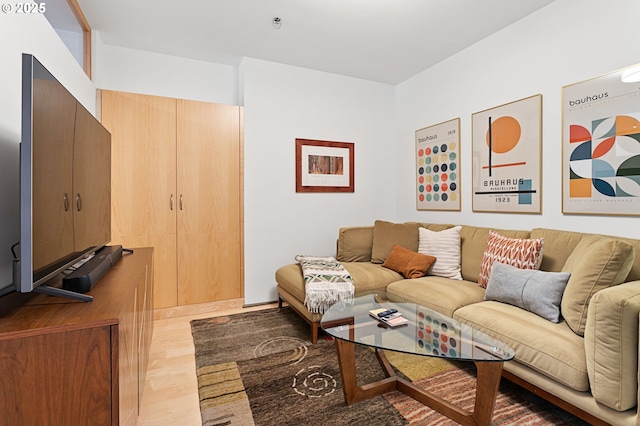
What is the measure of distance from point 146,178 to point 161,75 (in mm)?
1186

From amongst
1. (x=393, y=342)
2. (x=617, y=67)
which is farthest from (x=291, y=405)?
(x=617, y=67)

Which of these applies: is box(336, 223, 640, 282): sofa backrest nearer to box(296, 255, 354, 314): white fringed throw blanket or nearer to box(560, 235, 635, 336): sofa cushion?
box(560, 235, 635, 336): sofa cushion

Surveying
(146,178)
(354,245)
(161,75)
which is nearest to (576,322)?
(354,245)

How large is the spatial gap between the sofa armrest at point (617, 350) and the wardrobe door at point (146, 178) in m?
3.11

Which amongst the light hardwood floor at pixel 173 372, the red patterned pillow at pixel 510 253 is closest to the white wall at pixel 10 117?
the light hardwood floor at pixel 173 372

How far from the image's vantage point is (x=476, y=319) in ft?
6.33

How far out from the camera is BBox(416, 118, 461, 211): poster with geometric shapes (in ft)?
11.1

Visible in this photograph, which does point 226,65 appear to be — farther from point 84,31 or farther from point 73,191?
point 73,191

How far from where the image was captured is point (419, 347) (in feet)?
5.15

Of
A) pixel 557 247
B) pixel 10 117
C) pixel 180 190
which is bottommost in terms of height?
pixel 557 247

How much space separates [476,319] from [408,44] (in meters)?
2.58

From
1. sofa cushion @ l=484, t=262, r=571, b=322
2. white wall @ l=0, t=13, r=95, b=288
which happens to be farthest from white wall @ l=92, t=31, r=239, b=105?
sofa cushion @ l=484, t=262, r=571, b=322

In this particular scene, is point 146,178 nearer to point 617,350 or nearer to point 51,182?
point 51,182

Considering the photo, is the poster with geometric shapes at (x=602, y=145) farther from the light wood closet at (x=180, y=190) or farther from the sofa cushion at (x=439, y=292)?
the light wood closet at (x=180, y=190)
